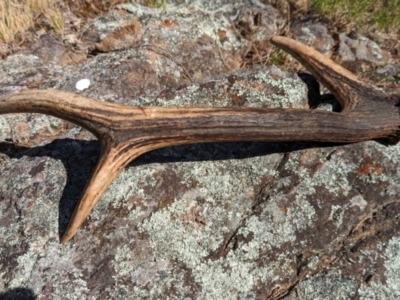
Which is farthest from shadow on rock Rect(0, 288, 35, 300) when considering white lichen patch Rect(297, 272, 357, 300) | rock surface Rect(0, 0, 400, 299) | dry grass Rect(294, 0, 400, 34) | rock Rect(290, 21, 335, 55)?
dry grass Rect(294, 0, 400, 34)

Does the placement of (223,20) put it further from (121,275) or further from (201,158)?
(121,275)

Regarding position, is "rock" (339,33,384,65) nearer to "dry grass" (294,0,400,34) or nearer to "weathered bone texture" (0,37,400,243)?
"dry grass" (294,0,400,34)

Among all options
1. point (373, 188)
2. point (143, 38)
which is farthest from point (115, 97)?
point (373, 188)

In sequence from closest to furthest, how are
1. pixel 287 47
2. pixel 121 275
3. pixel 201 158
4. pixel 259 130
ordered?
pixel 121 275 < pixel 259 130 < pixel 201 158 < pixel 287 47

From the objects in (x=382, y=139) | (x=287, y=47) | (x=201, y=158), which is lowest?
(x=201, y=158)

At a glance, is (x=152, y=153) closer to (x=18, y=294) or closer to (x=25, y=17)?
(x=18, y=294)
